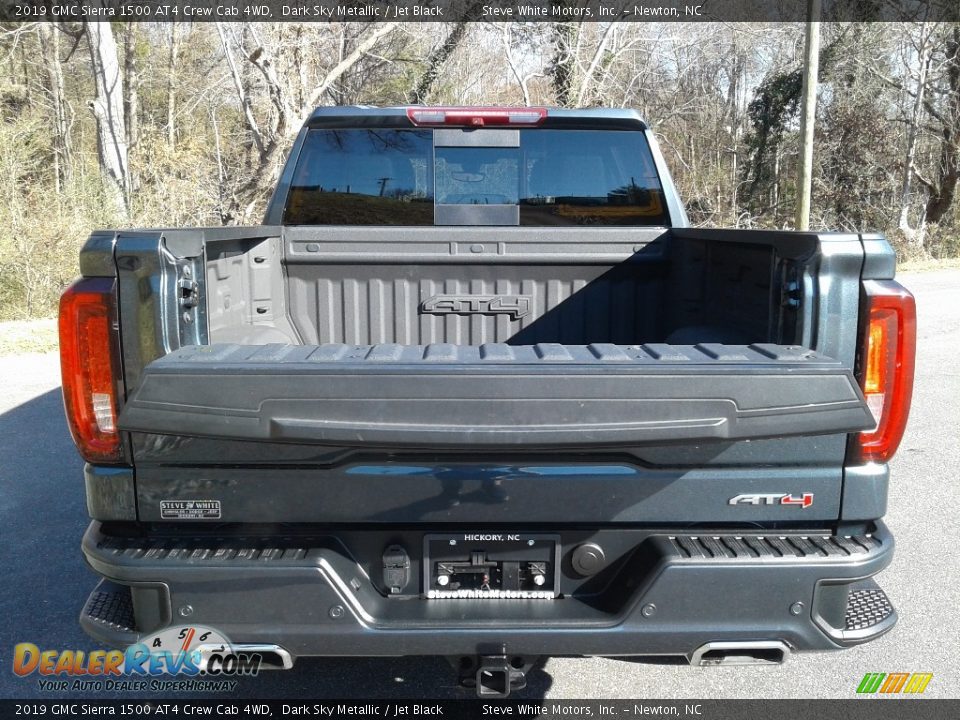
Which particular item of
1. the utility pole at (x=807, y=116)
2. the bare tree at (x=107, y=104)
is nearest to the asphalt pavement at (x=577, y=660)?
the utility pole at (x=807, y=116)

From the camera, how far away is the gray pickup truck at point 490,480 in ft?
6.20

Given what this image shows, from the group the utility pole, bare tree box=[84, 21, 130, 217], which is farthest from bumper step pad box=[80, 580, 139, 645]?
bare tree box=[84, 21, 130, 217]

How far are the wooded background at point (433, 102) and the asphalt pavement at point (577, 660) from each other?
8659 millimetres

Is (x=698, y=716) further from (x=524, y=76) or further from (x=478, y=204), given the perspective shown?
(x=524, y=76)

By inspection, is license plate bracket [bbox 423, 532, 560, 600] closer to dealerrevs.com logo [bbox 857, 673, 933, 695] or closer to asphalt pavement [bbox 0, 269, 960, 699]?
asphalt pavement [bbox 0, 269, 960, 699]

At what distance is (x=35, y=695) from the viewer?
295cm

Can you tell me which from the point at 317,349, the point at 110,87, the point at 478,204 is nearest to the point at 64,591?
the point at 317,349

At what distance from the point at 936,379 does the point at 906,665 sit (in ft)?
20.2

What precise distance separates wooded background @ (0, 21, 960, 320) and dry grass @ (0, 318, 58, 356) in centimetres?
80

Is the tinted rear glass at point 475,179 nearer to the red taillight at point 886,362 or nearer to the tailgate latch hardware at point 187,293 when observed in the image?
the tailgate latch hardware at point 187,293

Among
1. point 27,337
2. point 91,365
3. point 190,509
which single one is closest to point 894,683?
point 190,509

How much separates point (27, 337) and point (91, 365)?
978cm

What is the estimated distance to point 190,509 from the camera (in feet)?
7.02

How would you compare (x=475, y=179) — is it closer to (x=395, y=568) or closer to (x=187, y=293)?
(x=187, y=293)
